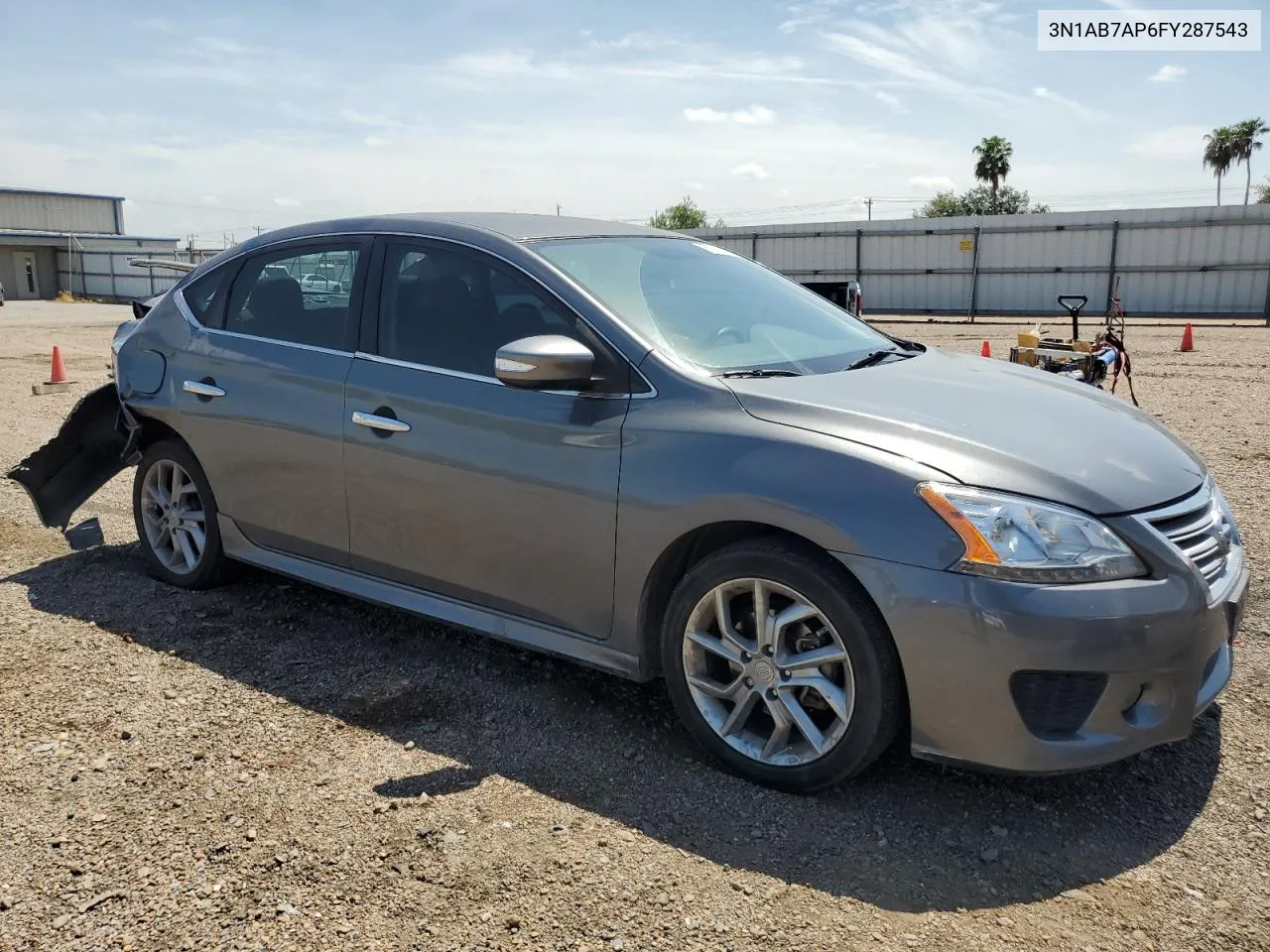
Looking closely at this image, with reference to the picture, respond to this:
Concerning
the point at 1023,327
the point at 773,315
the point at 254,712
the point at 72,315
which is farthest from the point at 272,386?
the point at 72,315

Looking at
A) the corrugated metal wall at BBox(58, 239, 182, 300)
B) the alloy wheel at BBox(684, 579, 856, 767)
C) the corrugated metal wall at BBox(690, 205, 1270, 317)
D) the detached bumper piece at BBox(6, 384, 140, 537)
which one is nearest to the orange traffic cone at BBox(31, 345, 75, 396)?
the detached bumper piece at BBox(6, 384, 140, 537)

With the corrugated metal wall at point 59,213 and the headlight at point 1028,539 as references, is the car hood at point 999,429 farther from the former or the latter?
the corrugated metal wall at point 59,213

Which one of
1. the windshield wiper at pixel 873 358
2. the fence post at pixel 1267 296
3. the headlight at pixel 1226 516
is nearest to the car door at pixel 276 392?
the windshield wiper at pixel 873 358

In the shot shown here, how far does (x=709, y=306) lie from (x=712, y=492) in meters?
1.03

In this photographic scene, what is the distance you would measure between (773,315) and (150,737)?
2.70 m

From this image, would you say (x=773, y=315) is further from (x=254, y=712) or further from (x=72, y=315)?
(x=72, y=315)

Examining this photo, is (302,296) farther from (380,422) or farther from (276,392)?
(380,422)

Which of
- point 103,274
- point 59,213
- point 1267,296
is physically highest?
point 59,213

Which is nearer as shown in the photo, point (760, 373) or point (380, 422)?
point (760, 373)

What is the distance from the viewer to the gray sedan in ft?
9.26

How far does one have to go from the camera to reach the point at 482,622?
3812 mm

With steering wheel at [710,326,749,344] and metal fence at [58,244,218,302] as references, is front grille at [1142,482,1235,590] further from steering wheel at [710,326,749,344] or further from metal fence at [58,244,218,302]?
metal fence at [58,244,218,302]

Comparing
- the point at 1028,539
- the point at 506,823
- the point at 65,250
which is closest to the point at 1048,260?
the point at 1028,539

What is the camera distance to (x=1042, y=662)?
2.74 m
